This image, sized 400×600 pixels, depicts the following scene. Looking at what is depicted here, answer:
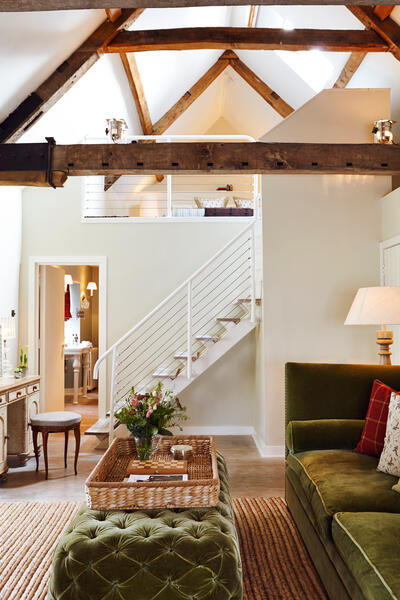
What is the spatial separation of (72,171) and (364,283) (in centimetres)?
301

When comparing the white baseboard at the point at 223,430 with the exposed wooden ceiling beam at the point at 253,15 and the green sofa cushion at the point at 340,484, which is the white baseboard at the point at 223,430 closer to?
the green sofa cushion at the point at 340,484

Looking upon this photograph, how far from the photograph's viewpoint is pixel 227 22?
23.1ft

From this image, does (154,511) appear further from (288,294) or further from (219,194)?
(219,194)

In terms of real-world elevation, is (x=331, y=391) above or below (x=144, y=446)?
above

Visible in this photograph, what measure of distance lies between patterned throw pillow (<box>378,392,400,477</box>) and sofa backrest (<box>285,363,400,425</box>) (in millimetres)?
559

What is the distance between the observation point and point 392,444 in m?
Answer: 2.60

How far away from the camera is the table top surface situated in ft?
13.6

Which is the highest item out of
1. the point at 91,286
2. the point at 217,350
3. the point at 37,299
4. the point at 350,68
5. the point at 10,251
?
the point at 350,68

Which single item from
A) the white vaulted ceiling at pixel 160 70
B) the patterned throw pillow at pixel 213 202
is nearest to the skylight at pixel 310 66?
the white vaulted ceiling at pixel 160 70

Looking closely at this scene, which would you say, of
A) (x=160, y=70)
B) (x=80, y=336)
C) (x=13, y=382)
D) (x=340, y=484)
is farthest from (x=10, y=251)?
(x=340, y=484)

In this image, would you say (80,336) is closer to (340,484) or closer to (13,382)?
(13,382)

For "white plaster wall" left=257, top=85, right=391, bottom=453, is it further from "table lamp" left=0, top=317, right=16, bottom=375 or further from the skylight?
"table lamp" left=0, top=317, right=16, bottom=375

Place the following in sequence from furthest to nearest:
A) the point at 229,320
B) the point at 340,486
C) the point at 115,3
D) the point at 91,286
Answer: the point at 91,286 → the point at 229,320 → the point at 115,3 → the point at 340,486

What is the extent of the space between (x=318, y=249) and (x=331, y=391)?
198cm
